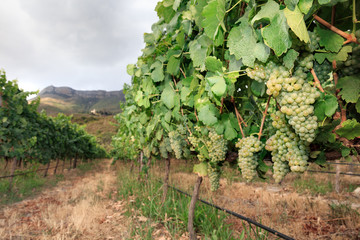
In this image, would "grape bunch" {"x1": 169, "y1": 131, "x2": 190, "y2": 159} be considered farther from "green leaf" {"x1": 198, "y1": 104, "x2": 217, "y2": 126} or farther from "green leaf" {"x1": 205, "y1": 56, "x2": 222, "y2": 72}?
"green leaf" {"x1": 205, "y1": 56, "x2": 222, "y2": 72}

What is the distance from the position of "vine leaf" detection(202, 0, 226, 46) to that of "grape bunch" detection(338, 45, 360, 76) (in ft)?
2.20

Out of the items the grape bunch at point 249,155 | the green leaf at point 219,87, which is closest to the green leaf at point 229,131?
the grape bunch at point 249,155

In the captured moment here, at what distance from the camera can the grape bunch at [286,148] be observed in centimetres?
121

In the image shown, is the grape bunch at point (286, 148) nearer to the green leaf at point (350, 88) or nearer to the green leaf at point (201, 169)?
the green leaf at point (350, 88)

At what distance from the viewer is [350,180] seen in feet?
31.0

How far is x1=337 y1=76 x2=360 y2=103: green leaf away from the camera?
1018mm

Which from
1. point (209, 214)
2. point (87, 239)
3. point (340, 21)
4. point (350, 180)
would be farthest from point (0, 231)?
point (350, 180)

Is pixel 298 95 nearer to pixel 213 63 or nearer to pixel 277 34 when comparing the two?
pixel 277 34

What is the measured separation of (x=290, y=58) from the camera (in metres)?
1.06

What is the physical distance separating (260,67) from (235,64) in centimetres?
26

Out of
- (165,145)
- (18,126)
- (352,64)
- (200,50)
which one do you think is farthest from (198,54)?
(18,126)

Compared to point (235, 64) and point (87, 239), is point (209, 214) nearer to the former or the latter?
point (87, 239)

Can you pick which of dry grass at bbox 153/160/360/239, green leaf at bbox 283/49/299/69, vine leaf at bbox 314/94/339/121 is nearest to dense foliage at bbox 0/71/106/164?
dry grass at bbox 153/160/360/239

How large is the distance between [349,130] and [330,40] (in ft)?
1.51
